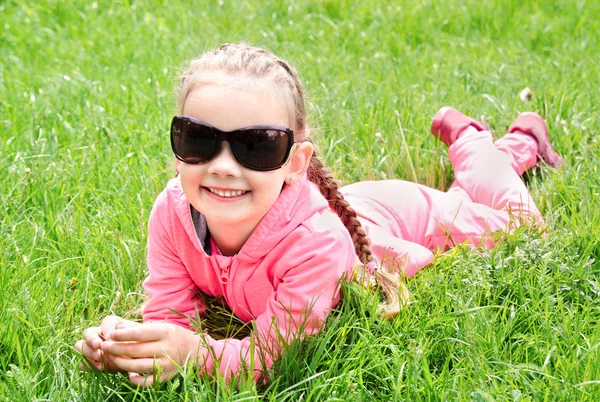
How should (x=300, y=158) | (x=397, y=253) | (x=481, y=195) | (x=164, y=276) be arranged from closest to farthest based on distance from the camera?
(x=300, y=158)
(x=164, y=276)
(x=397, y=253)
(x=481, y=195)

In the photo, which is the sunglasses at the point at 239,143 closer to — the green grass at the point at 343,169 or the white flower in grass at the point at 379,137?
the green grass at the point at 343,169

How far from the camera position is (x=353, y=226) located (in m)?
2.78

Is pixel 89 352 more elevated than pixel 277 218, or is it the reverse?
pixel 277 218

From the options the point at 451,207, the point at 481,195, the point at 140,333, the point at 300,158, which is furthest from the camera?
the point at 481,195

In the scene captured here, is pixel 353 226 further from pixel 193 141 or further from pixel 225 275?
pixel 193 141

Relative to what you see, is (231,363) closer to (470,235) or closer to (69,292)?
(69,292)

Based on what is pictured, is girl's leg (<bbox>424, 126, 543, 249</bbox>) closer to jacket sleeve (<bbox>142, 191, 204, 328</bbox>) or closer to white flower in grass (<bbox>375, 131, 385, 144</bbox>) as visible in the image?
white flower in grass (<bbox>375, 131, 385, 144</bbox>)

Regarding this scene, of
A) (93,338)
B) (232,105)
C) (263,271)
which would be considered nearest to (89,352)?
(93,338)

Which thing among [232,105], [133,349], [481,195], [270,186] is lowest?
[481,195]

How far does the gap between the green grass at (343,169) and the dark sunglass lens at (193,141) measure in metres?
0.59

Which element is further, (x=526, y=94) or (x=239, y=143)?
(x=526, y=94)

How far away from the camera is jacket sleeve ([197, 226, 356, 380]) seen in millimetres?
2303

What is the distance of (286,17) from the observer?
20.5ft

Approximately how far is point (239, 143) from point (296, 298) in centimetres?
48
